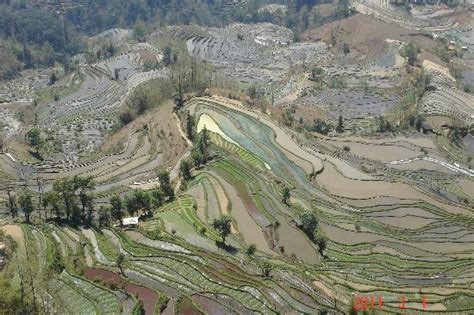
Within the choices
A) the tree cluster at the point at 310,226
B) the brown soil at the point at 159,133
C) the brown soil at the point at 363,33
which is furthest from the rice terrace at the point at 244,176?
the brown soil at the point at 363,33

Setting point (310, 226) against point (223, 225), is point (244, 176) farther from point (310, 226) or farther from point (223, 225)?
point (223, 225)

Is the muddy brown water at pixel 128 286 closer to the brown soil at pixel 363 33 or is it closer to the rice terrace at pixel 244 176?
the rice terrace at pixel 244 176

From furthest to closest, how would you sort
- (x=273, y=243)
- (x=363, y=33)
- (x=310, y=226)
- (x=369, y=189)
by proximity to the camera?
(x=363, y=33) → (x=369, y=189) → (x=310, y=226) → (x=273, y=243)

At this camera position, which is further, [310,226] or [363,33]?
[363,33]

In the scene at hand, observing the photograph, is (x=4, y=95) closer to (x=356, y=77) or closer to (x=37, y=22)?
(x=37, y=22)

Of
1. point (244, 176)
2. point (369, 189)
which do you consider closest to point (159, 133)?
point (244, 176)

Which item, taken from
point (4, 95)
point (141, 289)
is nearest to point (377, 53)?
point (4, 95)

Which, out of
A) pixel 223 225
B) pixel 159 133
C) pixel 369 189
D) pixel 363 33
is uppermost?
pixel 223 225
